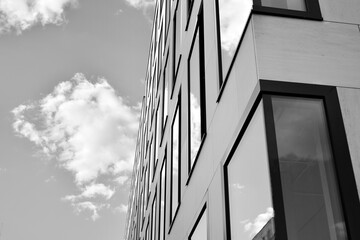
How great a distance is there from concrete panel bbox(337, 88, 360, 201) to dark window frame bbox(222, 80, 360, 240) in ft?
0.27

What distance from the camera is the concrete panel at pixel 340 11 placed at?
26.6 feet

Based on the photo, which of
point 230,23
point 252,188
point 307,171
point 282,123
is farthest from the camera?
point 230,23

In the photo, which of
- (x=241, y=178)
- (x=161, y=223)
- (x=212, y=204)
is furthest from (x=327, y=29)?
(x=161, y=223)

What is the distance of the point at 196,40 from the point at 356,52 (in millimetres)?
7182

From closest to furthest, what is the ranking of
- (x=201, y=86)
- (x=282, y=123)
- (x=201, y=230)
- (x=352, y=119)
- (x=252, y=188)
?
(x=282, y=123) < (x=352, y=119) < (x=252, y=188) < (x=201, y=230) < (x=201, y=86)

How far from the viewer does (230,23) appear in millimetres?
9828

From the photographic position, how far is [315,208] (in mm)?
6059

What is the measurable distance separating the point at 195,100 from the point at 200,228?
389 centimetres

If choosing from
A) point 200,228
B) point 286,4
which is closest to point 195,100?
point 200,228

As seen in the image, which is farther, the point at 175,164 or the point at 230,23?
the point at 175,164

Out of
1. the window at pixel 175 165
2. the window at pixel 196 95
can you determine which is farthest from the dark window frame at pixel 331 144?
the window at pixel 175 165

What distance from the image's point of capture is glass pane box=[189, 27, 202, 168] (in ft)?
41.6

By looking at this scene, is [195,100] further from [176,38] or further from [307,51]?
[176,38]

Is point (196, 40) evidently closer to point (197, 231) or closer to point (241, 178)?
point (197, 231)
